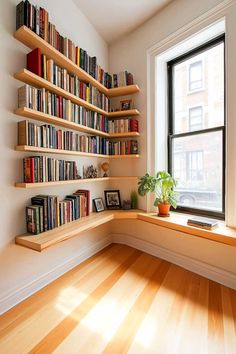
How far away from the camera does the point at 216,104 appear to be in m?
2.00

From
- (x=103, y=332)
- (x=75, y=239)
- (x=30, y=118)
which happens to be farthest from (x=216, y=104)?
(x=103, y=332)

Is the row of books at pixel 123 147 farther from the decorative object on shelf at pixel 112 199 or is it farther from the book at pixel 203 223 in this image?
the book at pixel 203 223

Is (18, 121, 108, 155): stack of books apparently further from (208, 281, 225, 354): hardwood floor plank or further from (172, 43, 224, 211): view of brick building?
(208, 281, 225, 354): hardwood floor plank

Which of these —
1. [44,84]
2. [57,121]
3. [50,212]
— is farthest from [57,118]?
[50,212]

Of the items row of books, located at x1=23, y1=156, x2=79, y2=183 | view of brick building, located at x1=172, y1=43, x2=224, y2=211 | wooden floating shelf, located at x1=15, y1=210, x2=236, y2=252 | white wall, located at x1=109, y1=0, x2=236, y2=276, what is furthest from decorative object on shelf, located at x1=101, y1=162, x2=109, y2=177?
view of brick building, located at x1=172, y1=43, x2=224, y2=211

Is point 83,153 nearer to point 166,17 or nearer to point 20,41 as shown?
point 20,41

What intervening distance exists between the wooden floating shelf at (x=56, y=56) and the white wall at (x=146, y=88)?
41 cm

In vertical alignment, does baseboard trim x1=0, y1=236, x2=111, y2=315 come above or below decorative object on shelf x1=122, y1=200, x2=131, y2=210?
below

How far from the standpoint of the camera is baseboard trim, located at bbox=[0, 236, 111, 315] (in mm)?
1434

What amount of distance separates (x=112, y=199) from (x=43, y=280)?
4.15 feet

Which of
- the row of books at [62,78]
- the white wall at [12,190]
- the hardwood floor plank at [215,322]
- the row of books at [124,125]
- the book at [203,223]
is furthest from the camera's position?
the row of books at [124,125]

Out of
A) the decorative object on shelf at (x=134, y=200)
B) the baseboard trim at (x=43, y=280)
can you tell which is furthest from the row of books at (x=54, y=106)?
A: the baseboard trim at (x=43, y=280)

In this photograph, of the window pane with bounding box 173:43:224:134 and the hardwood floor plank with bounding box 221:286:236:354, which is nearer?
the hardwood floor plank with bounding box 221:286:236:354

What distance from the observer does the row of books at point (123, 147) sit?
2.37 metres
